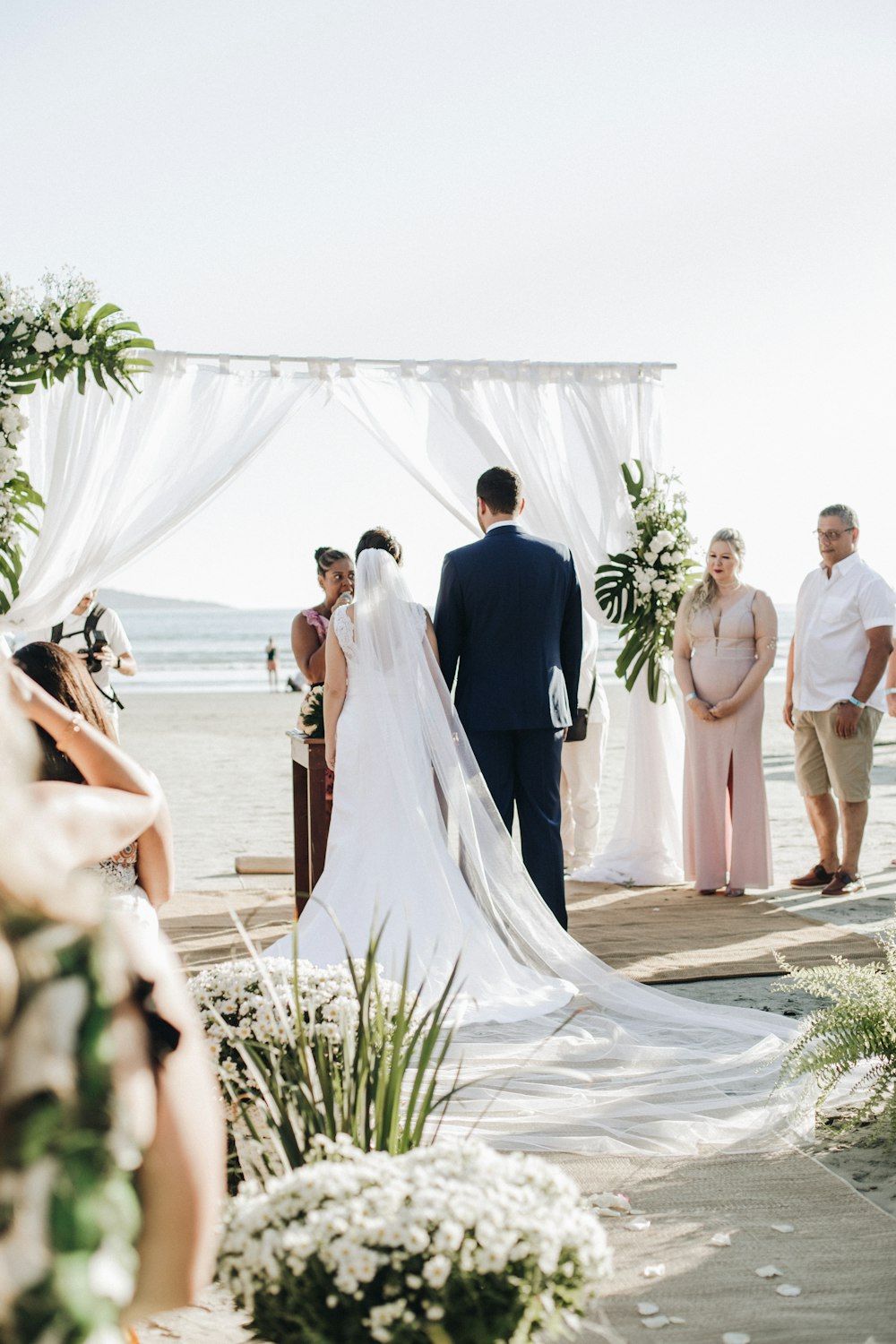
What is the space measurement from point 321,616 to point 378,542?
4.49 feet

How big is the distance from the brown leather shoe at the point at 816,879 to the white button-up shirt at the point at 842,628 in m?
1.02

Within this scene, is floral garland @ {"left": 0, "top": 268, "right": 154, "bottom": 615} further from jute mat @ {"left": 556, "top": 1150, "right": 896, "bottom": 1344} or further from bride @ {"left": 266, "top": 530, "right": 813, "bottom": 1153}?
jute mat @ {"left": 556, "top": 1150, "right": 896, "bottom": 1344}

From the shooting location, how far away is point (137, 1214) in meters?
1.03

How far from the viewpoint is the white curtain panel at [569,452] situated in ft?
25.9

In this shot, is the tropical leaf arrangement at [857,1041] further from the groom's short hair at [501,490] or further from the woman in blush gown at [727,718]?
the woman in blush gown at [727,718]

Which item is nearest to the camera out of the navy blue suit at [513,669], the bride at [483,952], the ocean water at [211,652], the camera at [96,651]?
the bride at [483,952]

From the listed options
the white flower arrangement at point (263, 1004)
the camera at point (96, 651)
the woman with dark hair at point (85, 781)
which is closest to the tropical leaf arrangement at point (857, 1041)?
the white flower arrangement at point (263, 1004)

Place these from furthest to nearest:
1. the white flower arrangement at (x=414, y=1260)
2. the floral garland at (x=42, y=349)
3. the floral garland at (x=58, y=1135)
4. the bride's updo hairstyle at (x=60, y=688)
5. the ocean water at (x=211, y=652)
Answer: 1. the ocean water at (x=211, y=652)
2. the floral garland at (x=42, y=349)
3. the bride's updo hairstyle at (x=60, y=688)
4. the white flower arrangement at (x=414, y=1260)
5. the floral garland at (x=58, y=1135)

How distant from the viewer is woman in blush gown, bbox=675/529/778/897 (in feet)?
24.2

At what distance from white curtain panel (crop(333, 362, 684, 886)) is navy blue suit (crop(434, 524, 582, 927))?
194cm

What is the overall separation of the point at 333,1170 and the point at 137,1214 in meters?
0.75

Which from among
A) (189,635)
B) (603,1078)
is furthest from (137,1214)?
(189,635)

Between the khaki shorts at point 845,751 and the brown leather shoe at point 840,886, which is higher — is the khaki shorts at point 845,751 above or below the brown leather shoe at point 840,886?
above

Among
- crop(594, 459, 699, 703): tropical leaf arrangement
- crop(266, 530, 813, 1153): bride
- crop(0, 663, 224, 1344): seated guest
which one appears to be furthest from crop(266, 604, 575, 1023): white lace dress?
crop(0, 663, 224, 1344): seated guest
